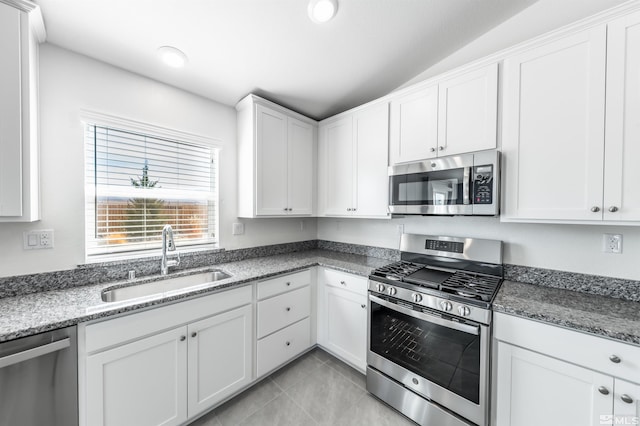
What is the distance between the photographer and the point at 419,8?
63.1 inches

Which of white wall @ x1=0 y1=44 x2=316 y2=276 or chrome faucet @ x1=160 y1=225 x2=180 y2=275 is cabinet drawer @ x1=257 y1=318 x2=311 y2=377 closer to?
chrome faucet @ x1=160 y1=225 x2=180 y2=275

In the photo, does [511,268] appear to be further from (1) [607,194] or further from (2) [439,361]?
(2) [439,361]

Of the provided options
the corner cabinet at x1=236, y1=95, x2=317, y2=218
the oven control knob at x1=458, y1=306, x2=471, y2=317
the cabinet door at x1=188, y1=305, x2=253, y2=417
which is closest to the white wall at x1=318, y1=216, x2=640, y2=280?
the oven control knob at x1=458, y1=306, x2=471, y2=317

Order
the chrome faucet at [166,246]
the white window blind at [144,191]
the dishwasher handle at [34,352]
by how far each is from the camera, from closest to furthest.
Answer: the dishwasher handle at [34,352]
the white window blind at [144,191]
the chrome faucet at [166,246]

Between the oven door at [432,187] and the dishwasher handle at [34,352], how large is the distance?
7.06ft

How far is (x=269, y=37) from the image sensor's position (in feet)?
5.41

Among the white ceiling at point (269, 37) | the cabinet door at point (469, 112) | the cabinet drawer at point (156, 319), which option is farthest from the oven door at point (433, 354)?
the white ceiling at point (269, 37)

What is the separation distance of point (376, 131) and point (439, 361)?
1.86m

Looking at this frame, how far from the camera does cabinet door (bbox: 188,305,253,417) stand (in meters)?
1.57

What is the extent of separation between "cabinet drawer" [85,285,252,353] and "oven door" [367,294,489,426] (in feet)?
3.49

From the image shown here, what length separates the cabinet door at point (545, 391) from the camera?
1113mm

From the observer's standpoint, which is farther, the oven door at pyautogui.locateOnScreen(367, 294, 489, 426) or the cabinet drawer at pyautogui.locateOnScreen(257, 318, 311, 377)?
the cabinet drawer at pyautogui.locateOnScreen(257, 318, 311, 377)

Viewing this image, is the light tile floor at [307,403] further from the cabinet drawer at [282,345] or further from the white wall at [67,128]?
the white wall at [67,128]

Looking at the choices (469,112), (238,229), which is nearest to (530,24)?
(469,112)
